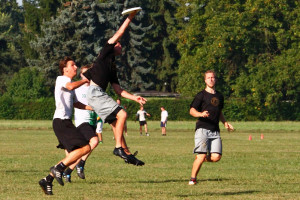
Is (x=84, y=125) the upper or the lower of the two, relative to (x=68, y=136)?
lower

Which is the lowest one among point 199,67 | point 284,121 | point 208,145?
point 284,121

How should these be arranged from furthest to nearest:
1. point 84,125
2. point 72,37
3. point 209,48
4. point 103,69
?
point 72,37 → point 209,48 → point 84,125 → point 103,69

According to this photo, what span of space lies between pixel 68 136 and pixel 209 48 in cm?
5211

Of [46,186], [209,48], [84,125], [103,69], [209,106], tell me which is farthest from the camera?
[209,48]

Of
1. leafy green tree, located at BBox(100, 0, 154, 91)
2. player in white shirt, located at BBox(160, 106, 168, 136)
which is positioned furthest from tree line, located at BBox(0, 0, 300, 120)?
player in white shirt, located at BBox(160, 106, 168, 136)

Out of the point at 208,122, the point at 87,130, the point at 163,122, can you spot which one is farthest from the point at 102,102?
the point at 163,122

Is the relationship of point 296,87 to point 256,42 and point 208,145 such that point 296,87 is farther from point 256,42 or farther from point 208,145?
point 208,145

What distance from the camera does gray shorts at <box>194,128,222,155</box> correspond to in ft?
41.8

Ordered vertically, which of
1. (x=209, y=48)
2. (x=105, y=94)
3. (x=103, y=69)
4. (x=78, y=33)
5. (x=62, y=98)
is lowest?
(x=209, y=48)

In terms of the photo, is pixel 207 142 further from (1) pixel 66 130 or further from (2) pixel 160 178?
(1) pixel 66 130

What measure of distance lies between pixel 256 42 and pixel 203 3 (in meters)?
6.59

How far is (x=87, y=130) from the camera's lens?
46.7ft

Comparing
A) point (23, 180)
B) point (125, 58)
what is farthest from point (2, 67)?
point (23, 180)

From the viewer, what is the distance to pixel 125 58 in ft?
278
